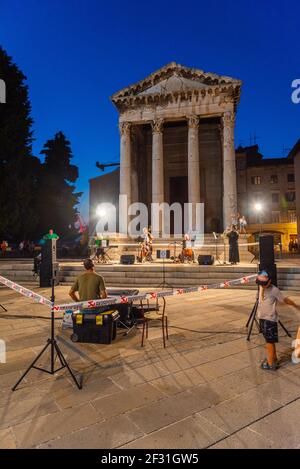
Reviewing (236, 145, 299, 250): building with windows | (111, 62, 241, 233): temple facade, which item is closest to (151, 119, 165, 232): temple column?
(111, 62, 241, 233): temple facade

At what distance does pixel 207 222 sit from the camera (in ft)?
96.3

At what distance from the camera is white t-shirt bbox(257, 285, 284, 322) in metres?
4.39

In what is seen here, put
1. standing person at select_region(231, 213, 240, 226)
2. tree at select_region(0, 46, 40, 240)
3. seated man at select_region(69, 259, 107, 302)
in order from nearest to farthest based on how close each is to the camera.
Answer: seated man at select_region(69, 259, 107, 302)
standing person at select_region(231, 213, 240, 226)
tree at select_region(0, 46, 40, 240)

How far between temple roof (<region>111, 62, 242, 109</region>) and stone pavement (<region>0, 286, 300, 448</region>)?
23047 millimetres

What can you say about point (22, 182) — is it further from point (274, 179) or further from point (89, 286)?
point (274, 179)

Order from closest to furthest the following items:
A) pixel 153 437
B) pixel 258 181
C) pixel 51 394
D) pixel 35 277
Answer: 1. pixel 153 437
2. pixel 51 394
3. pixel 35 277
4. pixel 258 181

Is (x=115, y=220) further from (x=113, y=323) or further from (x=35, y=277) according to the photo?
(x=113, y=323)

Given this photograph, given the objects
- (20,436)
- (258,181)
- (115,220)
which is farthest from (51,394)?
(258,181)

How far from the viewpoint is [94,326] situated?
17.9 ft

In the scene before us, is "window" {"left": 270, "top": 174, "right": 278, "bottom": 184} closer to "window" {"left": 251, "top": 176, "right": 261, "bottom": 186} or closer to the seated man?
"window" {"left": 251, "top": 176, "right": 261, "bottom": 186}

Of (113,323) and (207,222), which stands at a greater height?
(207,222)

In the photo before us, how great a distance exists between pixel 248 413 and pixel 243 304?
5997mm

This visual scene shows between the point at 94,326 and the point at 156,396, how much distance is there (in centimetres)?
234

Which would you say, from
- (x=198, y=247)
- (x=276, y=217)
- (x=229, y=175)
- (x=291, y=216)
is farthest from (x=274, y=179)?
(x=198, y=247)
